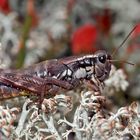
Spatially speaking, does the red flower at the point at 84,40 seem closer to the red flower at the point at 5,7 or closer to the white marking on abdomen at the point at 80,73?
the red flower at the point at 5,7

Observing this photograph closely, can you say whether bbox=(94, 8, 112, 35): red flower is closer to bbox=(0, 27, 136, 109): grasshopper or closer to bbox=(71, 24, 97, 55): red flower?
bbox=(71, 24, 97, 55): red flower

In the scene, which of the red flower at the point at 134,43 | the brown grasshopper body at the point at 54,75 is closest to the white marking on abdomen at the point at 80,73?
the brown grasshopper body at the point at 54,75

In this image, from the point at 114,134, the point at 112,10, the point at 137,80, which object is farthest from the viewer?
the point at 112,10

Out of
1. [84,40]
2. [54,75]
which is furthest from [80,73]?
[84,40]

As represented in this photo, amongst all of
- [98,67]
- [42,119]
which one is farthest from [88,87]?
[42,119]

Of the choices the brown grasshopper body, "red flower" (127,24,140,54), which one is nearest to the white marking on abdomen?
the brown grasshopper body

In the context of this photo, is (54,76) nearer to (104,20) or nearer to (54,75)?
(54,75)

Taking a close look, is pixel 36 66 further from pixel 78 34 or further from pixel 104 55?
pixel 78 34
